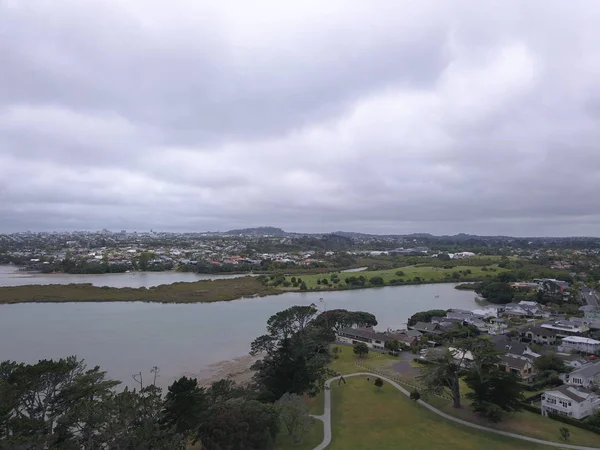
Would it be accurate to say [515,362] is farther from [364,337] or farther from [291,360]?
[291,360]

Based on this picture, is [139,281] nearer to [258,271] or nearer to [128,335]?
[258,271]

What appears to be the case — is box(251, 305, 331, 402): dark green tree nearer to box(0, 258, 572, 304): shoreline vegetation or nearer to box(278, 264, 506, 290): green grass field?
box(0, 258, 572, 304): shoreline vegetation

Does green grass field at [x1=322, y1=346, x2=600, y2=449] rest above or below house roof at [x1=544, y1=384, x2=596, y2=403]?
below

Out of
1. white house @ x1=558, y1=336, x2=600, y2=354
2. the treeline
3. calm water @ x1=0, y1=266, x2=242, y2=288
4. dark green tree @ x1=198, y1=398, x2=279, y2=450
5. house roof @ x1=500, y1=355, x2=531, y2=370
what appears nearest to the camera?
the treeline

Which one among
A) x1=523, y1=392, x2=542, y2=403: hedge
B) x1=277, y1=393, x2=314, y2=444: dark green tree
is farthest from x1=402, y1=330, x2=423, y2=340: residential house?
x1=277, y1=393, x2=314, y2=444: dark green tree

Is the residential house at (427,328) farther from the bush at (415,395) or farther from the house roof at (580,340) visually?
the bush at (415,395)

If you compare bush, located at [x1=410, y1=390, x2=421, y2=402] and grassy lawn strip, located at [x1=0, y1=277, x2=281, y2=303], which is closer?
bush, located at [x1=410, y1=390, x2=421, y2=402]

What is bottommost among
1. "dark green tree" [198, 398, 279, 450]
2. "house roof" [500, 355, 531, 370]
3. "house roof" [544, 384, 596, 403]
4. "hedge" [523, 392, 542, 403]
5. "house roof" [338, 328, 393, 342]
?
"hedge" [523, 392, 542, 403]
